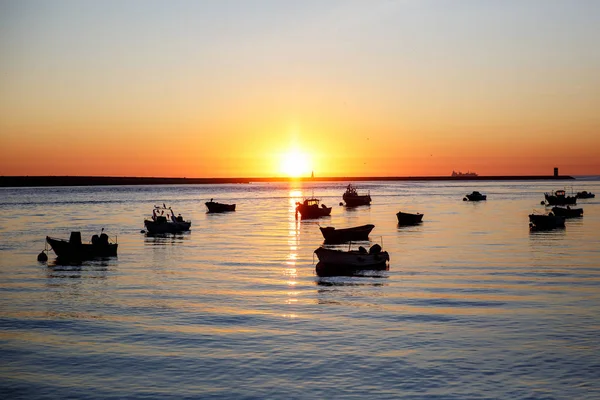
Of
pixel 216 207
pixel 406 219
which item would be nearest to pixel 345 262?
pixel 406 219

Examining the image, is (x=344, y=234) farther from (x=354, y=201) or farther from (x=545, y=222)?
(x=354, y=201)

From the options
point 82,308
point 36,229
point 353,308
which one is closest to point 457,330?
→ point 353,308

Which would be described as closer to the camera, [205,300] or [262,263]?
[205,300]

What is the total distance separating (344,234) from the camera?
250ft

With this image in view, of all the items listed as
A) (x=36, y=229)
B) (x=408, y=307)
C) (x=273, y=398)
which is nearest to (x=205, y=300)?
(x=408, y=307)

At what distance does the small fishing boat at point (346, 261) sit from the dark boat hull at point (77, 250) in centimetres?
2220

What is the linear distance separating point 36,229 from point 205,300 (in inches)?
2551

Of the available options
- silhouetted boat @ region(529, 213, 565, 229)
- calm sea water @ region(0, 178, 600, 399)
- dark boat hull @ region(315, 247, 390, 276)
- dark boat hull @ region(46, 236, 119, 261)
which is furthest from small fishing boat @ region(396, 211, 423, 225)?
dark boat hull @ region(46, 236, 119, 261)

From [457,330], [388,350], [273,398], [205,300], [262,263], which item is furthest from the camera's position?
[262,263]

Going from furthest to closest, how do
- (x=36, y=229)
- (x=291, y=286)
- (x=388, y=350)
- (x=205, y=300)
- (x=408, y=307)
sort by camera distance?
(x=36, y=229)
(x=291, y=286)
(x=205, y=300)
(x=408, y=307)
(x=388, y=350)

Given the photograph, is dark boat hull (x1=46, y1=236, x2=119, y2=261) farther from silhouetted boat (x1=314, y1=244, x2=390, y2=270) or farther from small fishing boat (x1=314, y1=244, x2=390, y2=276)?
silhouetted boat (x1=314, y1=244, x2=390, y2=270)

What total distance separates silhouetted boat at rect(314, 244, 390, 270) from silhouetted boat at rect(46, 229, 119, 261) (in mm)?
21870

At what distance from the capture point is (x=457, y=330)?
29.9 meters

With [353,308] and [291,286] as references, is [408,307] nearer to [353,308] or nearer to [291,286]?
[353,308]
